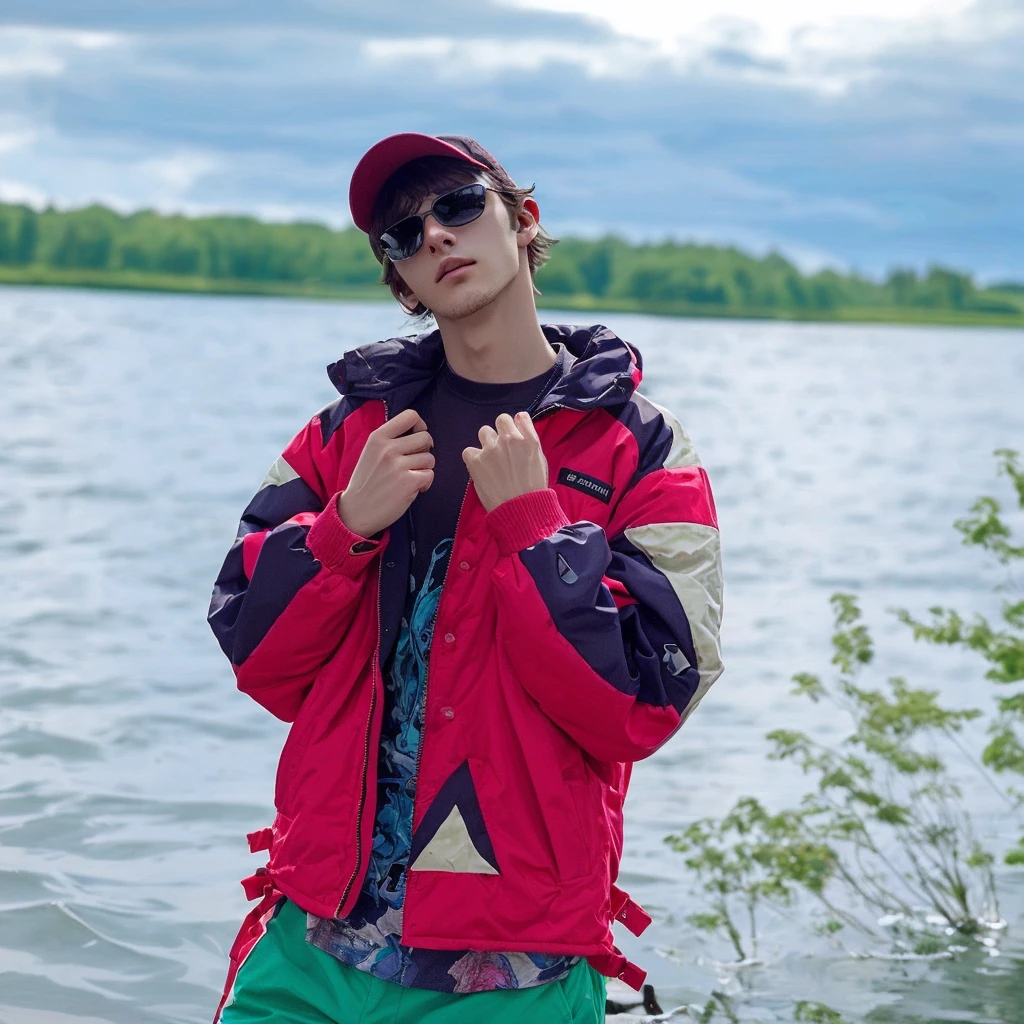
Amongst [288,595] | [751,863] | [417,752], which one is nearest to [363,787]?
[417,752]

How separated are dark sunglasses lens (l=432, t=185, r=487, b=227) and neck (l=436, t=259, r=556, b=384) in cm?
14

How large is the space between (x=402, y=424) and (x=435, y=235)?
314 millimetres

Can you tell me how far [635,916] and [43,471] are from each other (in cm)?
2049

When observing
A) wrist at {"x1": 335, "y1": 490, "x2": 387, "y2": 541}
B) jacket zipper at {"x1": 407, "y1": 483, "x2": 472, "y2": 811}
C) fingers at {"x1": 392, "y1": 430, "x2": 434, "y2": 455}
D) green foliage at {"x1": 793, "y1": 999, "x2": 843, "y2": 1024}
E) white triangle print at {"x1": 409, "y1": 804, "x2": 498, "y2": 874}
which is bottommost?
green foliage at {"x1": 793, "y1": 999, "x2": 843, "y2": 1024}

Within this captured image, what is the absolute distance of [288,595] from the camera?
2.37 m

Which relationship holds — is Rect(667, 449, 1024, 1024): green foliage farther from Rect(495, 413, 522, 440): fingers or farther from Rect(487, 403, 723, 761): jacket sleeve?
Rect(495, 413, 522, 440): fingers

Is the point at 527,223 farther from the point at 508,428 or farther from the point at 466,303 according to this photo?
the point at 508,428

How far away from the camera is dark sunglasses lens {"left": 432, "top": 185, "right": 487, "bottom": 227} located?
2498 mm

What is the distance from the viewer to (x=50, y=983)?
493 centimetres

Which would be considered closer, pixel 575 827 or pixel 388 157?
pixel 575 827

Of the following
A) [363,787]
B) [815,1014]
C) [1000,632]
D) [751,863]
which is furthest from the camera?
[751,863]

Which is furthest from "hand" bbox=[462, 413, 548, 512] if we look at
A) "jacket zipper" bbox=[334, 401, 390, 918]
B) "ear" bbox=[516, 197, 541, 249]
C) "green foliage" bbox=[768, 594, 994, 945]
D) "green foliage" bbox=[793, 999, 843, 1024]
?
"green foliage" bbox=[768, 594, 994, 945]

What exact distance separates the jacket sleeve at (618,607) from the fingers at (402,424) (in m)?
0.23

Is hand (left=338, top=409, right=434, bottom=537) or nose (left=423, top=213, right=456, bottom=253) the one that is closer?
hand (left=338, top=409, right=434, bottom=537)
